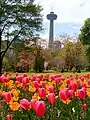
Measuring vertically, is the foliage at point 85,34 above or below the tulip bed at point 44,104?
above

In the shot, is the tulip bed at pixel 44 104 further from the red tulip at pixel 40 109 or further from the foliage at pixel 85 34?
the foliage at pixel 85 34

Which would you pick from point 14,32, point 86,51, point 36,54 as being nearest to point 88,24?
point 86,51

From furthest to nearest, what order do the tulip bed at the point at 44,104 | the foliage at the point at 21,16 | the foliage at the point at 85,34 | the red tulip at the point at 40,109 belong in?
the foliage at the point at 85,34 → the foliage at the point at 21,16 → the tulip bed at the point at 44,104 → the red tulip at the point at 40,109

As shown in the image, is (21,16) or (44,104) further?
(21,16)

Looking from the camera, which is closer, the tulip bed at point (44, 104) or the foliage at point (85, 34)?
the tulip bed at point (44, 104)

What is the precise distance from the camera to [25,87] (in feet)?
26.5

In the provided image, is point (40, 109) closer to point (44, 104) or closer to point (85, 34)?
point (44, 104)

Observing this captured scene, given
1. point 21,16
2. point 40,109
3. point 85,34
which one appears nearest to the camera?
point 40,109

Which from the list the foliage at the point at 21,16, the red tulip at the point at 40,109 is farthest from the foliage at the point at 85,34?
the red tulip at the point at 40,109

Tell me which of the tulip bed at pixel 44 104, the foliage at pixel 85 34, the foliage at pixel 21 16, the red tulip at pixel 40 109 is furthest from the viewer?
the foliage at pixel 85 34

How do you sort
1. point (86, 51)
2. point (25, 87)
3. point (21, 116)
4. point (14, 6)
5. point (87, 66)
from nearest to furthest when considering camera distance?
point (21, 116), point (25, 87), point (14, 6), point (86, 51), point (87, 66)

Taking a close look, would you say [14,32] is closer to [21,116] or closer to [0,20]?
[0,20]

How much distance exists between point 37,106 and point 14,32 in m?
41.4

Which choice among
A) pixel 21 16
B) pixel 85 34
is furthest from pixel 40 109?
pixel 85 34
